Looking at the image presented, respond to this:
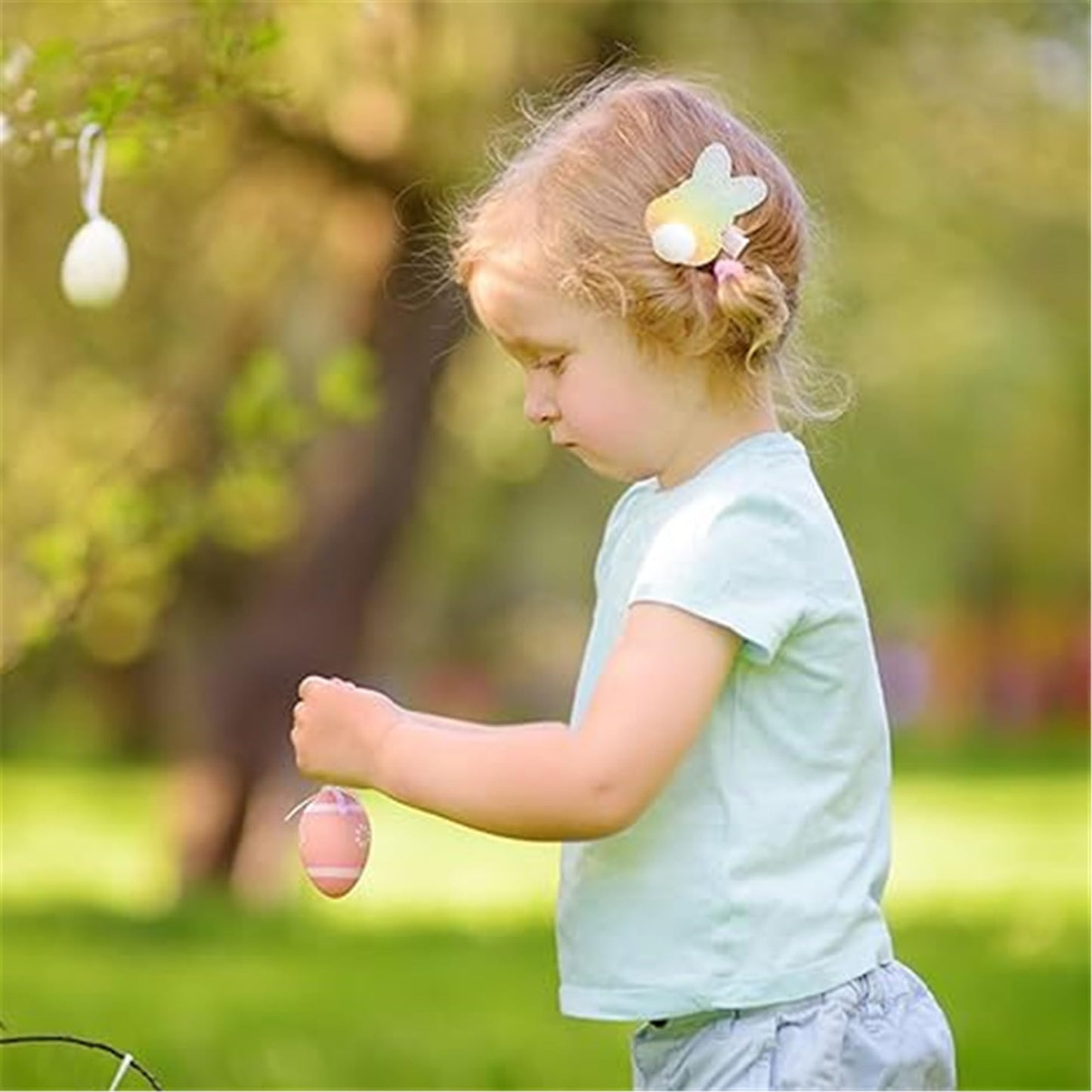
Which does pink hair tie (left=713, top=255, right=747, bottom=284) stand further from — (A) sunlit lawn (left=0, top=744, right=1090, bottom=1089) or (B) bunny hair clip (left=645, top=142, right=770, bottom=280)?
(A) sunlit lawn (left=0, top=744, right=1090, bottom=1089)

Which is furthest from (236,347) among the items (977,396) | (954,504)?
(954,504)

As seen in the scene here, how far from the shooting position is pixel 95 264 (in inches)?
110

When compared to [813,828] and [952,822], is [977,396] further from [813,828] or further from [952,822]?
[813,828]

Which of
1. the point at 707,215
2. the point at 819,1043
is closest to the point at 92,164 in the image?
the point at 707,215

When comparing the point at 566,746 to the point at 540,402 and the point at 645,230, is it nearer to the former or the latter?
the point at 540,402

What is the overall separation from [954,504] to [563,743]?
19554mm

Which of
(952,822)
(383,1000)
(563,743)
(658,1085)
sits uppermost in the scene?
(952,822)

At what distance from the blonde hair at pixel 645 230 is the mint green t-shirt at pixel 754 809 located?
123 mm

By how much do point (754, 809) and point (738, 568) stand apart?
0.22 m

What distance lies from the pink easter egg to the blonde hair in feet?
1.65

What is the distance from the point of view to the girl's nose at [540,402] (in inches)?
95.0

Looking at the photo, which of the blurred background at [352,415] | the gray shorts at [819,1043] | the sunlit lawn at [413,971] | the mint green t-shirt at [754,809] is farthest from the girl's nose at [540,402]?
the sunlit lawn at [413,971]

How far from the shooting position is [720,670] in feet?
7.51

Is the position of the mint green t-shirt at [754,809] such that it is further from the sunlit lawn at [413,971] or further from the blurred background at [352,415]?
the sunlit lawn at [413,971]
